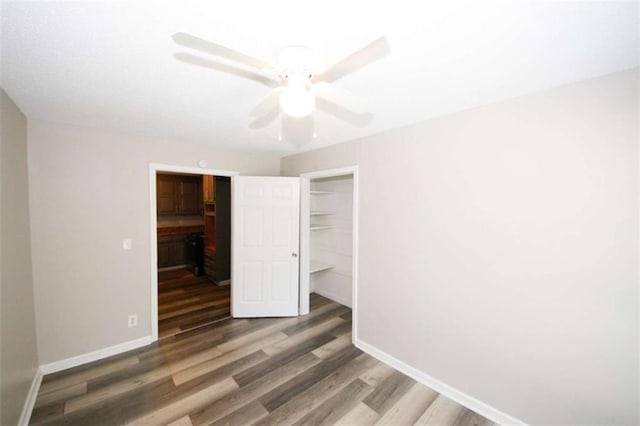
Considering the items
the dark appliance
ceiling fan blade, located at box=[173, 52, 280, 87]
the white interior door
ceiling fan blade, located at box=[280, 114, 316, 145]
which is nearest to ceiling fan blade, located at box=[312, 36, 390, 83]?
ceiling fan blade, located at box=[173, 52, 280, 87]

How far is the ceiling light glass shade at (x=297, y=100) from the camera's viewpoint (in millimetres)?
1113

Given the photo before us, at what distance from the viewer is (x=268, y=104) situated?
185cm

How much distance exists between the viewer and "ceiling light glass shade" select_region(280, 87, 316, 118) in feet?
3.65

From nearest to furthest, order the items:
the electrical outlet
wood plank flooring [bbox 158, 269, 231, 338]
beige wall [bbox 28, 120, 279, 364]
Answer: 1. beige wall [bbox 28, 120, 279, 364]
2. the electrical outlet
3. wood plank flooring [bbox 158, 269, 231, 338]

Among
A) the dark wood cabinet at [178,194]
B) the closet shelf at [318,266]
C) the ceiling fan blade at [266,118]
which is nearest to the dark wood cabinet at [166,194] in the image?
the dark wood cabinet at [178,194]

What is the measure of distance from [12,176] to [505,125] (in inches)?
143

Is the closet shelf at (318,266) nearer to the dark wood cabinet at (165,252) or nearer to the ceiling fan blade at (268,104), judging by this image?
Answer: the ceiling fan blade at (268,104)

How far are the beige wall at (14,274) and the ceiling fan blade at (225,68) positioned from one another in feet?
5.28

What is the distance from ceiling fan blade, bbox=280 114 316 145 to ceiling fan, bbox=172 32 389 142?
1 cm

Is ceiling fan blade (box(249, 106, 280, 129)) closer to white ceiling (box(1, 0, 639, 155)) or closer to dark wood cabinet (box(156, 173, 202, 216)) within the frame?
white ceiling (box(1, 0, 639, 155))

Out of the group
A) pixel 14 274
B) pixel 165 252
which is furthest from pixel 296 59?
pixel 165 252

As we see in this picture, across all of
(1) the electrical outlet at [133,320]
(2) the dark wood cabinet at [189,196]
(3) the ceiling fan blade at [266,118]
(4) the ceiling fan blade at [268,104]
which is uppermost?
(4) the ceiling fan blade at [268,104]

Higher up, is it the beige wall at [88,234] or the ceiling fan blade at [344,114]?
the ceiling fan blade at [344,114]

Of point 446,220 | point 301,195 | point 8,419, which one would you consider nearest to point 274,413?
point 8,419
